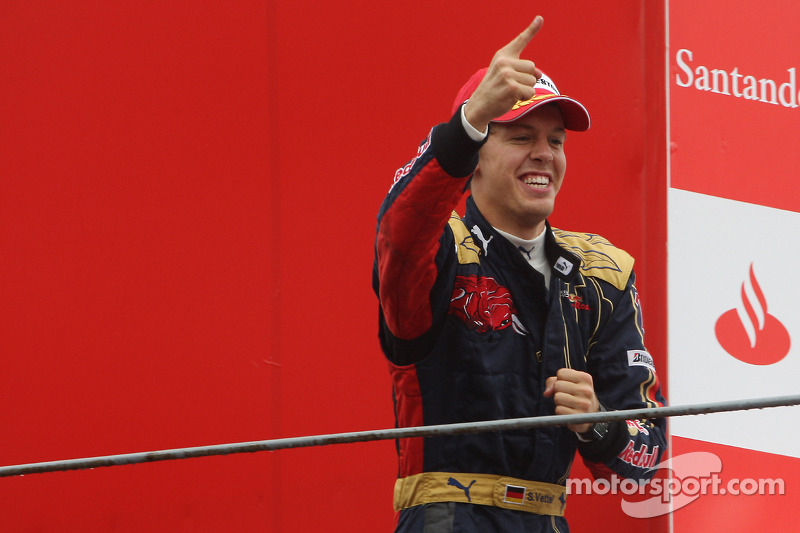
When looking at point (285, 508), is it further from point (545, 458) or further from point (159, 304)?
point (545, 458)

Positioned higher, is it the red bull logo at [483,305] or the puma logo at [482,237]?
the puma logo at [482,237]

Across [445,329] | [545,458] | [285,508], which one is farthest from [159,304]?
[545,458]

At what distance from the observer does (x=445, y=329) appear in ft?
5.28

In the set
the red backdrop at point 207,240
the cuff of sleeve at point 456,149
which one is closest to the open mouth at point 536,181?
the cuff of sleeve at point 456,149

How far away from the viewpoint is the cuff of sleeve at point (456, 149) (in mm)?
1404

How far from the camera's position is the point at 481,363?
5.19 ft

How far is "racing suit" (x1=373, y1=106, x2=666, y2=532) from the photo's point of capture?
1.51 meters

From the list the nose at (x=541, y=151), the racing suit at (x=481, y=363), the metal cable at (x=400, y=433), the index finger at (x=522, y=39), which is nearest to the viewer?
the metal cable at (x=400, y=433)

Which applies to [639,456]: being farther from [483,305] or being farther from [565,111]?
[565,111]

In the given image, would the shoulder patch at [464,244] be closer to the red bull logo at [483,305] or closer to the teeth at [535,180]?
→ the red bull logo at [483,305]

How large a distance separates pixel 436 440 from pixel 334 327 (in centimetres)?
102

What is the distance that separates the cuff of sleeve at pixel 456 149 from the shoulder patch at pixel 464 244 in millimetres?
244

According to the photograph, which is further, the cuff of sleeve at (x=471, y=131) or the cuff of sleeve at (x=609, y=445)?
the cuff of sleeve at (x=609, y=445)

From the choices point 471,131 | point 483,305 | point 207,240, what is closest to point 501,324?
point 483,305
